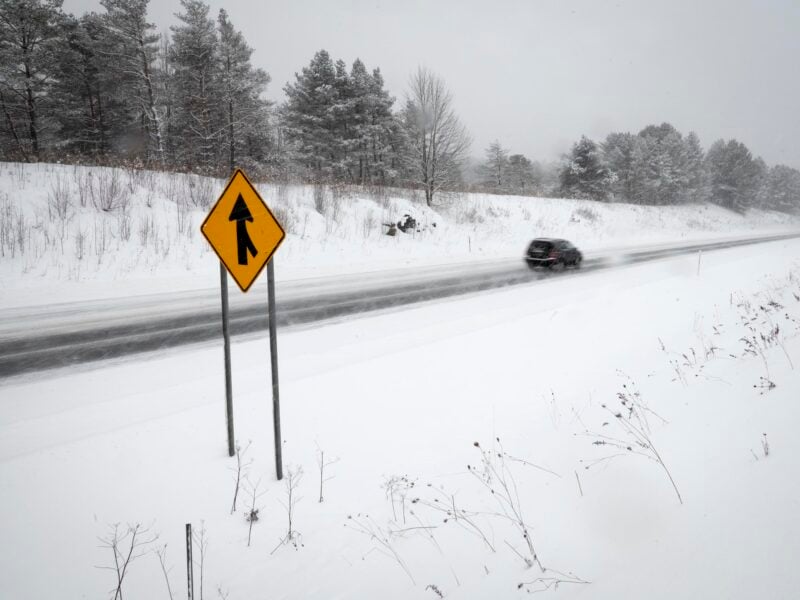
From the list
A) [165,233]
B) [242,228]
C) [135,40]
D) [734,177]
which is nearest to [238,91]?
[135,40]

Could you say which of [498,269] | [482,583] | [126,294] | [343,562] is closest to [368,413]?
[343,562]

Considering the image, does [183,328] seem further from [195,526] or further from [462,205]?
[462,205]

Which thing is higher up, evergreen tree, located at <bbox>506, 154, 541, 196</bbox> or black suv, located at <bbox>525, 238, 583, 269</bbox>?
evergreen tree, located at <bbox>506, 154, 541, 196</bbox>


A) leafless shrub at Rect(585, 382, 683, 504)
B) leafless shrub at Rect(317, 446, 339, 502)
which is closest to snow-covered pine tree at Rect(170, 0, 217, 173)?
leafless shrub at Rect(317, 446, 339, 502)

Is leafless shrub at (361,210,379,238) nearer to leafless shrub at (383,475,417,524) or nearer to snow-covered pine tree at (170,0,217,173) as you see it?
snow-covered pine tree at (170,0,217,173)

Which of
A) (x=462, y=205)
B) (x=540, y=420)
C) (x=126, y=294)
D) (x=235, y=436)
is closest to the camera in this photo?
(x=235, y=436)

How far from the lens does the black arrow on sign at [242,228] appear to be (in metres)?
3.42

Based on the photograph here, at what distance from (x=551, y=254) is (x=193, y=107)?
71.9 feet

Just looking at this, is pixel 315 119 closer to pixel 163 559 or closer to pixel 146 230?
pixel 146 230

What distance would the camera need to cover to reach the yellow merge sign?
341 centimetres

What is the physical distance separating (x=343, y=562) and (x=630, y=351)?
6.23m

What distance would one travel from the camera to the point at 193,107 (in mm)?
22312

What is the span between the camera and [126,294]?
9805 mm

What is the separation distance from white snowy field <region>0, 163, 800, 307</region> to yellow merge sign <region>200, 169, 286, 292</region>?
8.24 m
